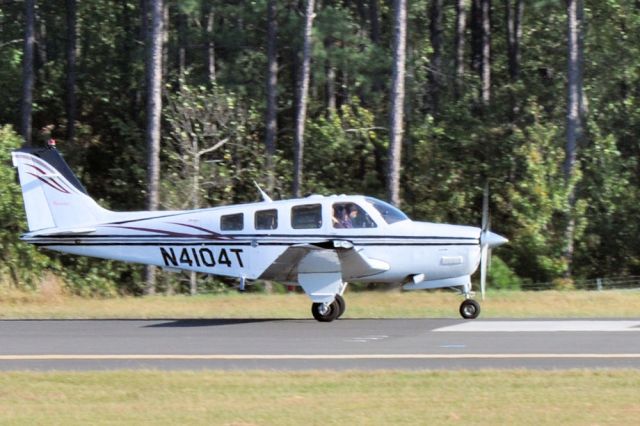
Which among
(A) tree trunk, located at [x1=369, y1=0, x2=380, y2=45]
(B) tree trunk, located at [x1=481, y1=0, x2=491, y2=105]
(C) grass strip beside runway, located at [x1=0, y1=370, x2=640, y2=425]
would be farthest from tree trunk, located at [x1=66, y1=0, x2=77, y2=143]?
(C) grass strip beside runway, located at [x1=0, y1=370, x2=640, y2=425]

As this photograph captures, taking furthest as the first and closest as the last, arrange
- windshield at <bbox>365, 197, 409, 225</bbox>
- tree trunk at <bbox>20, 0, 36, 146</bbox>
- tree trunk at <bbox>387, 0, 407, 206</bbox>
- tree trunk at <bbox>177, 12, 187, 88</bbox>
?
tree trunk at <bbox>177, 12, 187, 88</bbox> < tree trunk at <bbox>20, 0, 36, 146</bbox> < tree trunk at <bbox>387, 0, 407, 206</bbox> < windshield at <bbox>365, 197, 409, 225</bbox>

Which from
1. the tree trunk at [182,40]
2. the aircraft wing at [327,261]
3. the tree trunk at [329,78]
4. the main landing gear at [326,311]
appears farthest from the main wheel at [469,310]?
the tree trunk at [182,40]

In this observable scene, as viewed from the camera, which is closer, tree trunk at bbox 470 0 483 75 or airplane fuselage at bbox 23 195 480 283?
airplane fuselage at bbox 23 195 480 283

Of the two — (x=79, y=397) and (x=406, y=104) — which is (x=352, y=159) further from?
(x=79, y=397)

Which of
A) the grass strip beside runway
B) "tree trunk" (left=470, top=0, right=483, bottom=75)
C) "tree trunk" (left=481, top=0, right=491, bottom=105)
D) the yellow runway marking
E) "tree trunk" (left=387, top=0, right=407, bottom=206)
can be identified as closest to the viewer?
the grass strip beside runway

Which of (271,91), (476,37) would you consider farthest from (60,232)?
(476,37)

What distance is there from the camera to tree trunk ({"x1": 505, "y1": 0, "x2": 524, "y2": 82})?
139 feet

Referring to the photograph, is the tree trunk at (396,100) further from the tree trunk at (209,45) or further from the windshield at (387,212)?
the windshield at (387,212)

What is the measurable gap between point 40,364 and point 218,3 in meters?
24.4

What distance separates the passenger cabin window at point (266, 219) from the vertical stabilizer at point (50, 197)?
120 inches

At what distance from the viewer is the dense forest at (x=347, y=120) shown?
31781mm

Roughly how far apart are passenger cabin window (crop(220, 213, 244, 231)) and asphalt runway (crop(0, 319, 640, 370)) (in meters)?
1.59

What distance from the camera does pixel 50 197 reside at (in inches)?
831

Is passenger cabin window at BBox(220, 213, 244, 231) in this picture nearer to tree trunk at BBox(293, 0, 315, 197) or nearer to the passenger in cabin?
the passenger in cabin
